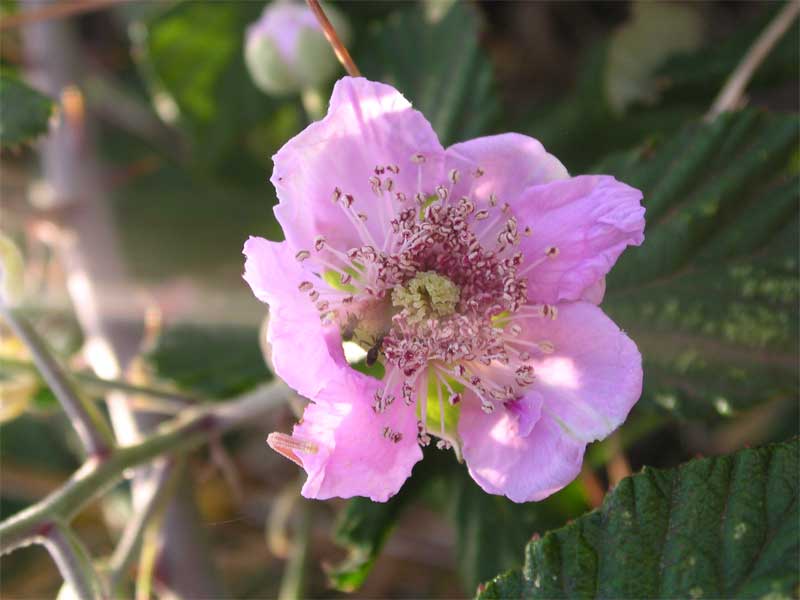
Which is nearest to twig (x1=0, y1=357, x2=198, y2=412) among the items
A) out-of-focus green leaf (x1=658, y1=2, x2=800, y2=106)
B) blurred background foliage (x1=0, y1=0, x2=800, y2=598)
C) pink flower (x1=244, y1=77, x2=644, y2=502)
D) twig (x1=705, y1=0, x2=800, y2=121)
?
blurred background foliage (x1=0, y1=0, x2=800, y2=598)

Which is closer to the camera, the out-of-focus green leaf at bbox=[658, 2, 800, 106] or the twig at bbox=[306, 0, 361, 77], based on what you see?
the twig at bbox=[306, 0, 361, 77]

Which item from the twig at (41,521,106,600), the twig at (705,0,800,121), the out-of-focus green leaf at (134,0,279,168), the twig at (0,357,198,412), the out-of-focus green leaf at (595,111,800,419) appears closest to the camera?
the twig at (41,521,106,600)

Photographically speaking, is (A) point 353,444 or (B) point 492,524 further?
(B) point 492,524

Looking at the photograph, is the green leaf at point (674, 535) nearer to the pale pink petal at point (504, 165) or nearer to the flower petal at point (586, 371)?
the flower petal at point (586, 371)

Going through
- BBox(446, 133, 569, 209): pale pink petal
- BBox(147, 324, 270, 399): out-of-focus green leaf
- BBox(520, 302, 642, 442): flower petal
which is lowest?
BBox(147, 324, 270, 399): out-of-focus green leaf

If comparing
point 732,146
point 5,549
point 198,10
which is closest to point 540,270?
point 732,146

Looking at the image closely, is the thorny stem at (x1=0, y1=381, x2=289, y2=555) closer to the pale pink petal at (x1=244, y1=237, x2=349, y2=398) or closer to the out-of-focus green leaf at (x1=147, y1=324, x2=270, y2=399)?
the out-of-focus green leaf at (x1=147, y1=324, x2=270, y2=399)

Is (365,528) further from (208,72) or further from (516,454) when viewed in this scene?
(208,72)

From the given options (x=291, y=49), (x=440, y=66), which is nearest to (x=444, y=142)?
(x=440, y=66)
